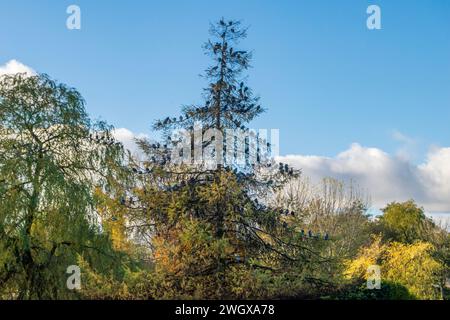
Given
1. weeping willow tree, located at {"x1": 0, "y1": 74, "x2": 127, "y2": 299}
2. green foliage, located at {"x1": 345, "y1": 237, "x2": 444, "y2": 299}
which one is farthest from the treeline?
green foliage, located at {"x1": 345, "y1": 237, "x2": 444, "y2": 299}

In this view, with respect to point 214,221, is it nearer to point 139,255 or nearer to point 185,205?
point 185,205

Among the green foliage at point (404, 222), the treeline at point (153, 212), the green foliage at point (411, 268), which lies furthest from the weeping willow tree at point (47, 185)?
the green foliage at point (404, 222)

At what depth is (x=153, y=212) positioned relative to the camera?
40.0 ft

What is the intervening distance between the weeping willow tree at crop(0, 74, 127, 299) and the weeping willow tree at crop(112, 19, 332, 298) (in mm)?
1501

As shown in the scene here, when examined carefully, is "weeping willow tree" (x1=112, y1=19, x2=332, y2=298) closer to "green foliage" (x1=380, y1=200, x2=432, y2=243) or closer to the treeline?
the treeline

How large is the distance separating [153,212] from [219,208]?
144 cm

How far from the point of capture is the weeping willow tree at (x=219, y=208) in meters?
11.6

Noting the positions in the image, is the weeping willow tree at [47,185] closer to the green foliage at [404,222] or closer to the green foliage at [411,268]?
the green foliage at [411,268]

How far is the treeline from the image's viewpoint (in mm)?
11664

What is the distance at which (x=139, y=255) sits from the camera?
15.3m

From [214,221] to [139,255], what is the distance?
400 cm

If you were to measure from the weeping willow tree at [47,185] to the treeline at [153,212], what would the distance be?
0.03 metres

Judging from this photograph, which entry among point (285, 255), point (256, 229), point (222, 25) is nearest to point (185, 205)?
point (256, 229)
